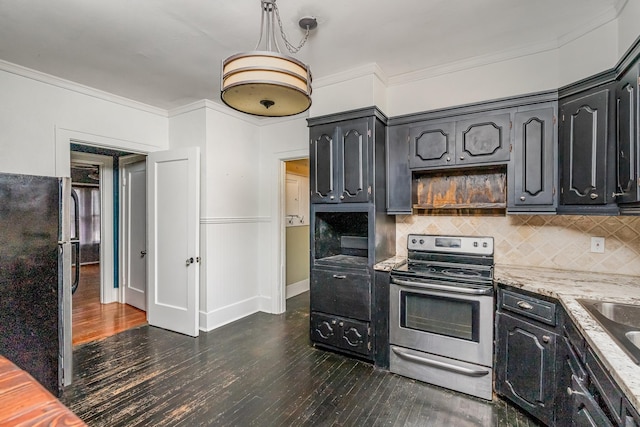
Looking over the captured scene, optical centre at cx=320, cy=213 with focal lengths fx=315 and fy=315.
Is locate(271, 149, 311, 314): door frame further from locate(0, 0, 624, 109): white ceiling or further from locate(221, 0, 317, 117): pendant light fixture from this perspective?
locate(221, 0, 317, 117): pendant light fixture

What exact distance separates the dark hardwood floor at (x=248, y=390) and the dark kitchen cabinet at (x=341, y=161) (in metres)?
1.54

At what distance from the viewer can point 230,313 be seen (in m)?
3.97

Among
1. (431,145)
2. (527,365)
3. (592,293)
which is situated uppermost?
(431,145)

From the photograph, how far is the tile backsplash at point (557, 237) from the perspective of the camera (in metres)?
2.36

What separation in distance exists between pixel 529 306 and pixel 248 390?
6.98 ft

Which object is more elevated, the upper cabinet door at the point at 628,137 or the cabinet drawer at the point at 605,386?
the upper cabinet door at the point at 628,137

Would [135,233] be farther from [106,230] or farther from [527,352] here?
[527,352]

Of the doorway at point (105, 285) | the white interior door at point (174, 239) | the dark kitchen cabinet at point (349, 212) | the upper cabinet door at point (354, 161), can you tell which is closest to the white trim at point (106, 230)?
the doorway at point (105, 285)

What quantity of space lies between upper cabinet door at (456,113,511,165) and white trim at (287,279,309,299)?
330 cm

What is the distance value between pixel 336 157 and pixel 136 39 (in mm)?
1851

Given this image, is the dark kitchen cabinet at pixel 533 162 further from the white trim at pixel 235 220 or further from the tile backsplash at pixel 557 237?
the white trim at pixel 235 220

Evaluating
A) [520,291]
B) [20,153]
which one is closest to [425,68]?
[520,291]

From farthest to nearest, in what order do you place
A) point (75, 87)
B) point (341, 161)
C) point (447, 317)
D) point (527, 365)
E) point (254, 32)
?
point (75, 87), point (341, 161), point (447, 317), point (254, 32), point (527, 365)

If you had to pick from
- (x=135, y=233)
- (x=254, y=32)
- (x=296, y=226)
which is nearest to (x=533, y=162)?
(x=254, y=32)
